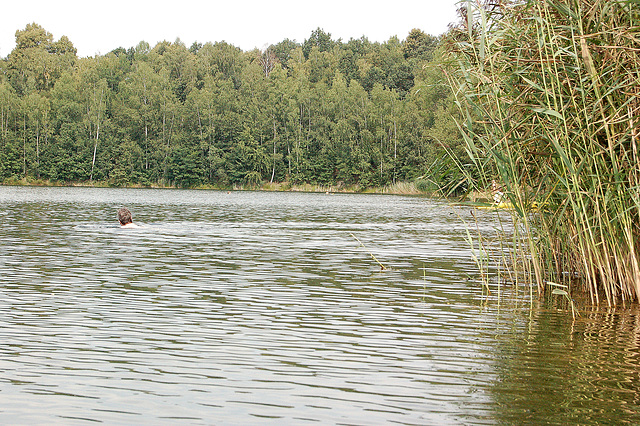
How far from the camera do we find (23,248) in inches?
→ 941

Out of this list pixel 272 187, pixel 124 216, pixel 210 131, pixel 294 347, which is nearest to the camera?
pixel 294 347

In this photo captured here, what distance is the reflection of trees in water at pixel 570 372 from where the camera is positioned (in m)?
8.05

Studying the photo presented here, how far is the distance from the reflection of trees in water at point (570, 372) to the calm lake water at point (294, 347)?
31mm

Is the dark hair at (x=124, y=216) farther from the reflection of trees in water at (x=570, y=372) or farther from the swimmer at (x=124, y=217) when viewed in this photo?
the reflection of trees in water at (x=570, y=372)

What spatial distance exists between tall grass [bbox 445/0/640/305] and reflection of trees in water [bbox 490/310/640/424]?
1.77m

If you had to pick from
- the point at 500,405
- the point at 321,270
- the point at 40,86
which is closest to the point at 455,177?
the point at 321,270

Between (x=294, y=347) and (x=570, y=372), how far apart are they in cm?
374

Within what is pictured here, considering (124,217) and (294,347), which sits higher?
(124,217)

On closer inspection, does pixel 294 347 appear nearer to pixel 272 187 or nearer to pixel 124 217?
pixel 124 217

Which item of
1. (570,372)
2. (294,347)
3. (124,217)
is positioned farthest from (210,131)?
(570,372)

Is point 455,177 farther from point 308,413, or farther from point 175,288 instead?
point 308,413

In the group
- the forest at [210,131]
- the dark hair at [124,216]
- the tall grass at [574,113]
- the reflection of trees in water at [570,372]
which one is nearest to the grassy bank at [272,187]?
the forest at [210,131]

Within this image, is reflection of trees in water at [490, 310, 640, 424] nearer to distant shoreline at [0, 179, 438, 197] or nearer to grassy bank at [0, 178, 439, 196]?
grassy bank at [0, 178, 439, 196]

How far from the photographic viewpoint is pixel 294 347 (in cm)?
1094
